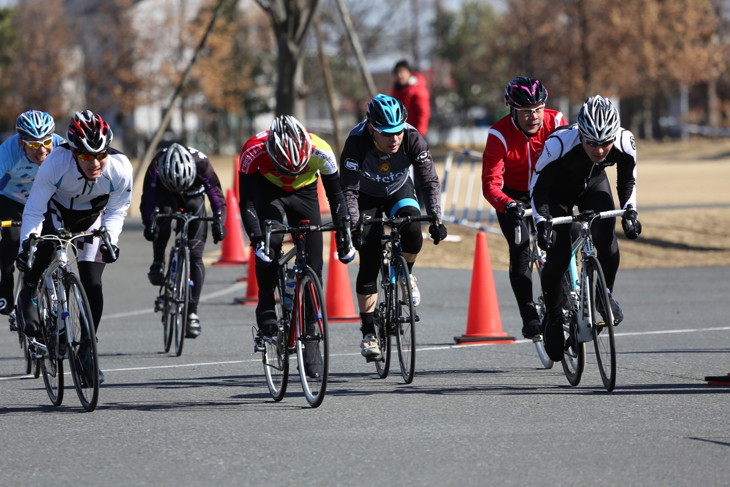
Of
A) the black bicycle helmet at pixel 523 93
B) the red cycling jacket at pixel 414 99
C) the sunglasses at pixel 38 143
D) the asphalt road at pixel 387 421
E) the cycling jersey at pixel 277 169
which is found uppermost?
the red cycling jacket at pixel 414 99

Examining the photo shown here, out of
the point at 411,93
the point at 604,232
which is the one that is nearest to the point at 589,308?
the point at 604,232

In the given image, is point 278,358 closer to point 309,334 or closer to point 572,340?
point 309,334

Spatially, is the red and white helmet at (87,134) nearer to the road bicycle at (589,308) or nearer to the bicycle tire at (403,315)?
the bicycle tire at (403,315)

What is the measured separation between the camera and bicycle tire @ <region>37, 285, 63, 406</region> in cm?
862

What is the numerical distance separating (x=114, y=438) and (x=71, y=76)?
60.1 metres

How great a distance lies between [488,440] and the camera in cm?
717

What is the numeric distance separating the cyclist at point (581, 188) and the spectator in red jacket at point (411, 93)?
10.3 meters

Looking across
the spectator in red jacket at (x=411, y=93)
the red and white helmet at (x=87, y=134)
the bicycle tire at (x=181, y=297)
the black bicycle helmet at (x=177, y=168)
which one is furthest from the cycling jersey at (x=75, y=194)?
the spectator in red jacket at (x=411, y=93)

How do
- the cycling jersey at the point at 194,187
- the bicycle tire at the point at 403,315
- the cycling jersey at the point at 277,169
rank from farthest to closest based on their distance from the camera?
1. the cycling jersey at the point at 194,187
2. the bicycle tire at the point at 403,315
3. the cycling jersey at the point at 277,169

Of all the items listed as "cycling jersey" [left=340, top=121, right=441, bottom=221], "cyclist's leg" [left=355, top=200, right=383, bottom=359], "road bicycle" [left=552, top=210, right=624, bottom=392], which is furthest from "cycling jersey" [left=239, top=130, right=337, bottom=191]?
"road bicycle" [left=552, top=210, right=624, bottom=392]

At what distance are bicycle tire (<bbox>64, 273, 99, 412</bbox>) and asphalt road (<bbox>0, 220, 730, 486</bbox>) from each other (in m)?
0.15

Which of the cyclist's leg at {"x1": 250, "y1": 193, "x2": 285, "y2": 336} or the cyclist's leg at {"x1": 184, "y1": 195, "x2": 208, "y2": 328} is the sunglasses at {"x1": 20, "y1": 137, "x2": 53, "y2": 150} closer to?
the cyclist's leg at {"x1": 250, "y1": 193, "x2": 285, "y2": 336}

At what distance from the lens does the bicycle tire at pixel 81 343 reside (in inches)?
320

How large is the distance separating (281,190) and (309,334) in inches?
49.0
